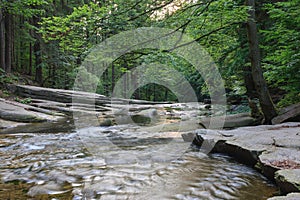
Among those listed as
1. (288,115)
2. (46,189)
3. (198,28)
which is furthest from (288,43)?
(46,189)

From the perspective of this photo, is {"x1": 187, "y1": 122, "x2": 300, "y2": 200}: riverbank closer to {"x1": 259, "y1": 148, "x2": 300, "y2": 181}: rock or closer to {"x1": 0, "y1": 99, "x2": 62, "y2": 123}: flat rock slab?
{"x1": 259, "y1": 148, "x2": 300, "y2": 181}: rock

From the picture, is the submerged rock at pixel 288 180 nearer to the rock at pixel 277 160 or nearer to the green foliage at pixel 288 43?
the rock at pixel 277 160

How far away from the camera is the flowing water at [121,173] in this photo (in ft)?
9.05

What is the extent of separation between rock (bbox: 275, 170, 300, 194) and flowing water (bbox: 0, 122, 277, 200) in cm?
22

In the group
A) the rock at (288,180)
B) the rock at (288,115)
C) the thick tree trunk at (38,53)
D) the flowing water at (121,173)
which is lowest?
the flowing water at (121,173)

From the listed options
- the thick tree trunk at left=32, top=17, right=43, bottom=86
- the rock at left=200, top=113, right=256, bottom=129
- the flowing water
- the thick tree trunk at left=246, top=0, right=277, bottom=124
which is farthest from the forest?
the thick tree trunk at left=32, top=17, right=43, bottom=86

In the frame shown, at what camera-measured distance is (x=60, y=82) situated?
878 inches

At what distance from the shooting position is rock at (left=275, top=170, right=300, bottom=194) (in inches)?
90.3

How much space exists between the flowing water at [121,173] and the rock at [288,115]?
2336mm

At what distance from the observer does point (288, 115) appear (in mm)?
5625

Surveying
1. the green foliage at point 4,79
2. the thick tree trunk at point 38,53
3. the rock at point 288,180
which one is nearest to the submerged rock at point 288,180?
the rock at point 288,180

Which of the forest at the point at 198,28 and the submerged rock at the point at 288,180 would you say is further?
the forest at the point at 198,28

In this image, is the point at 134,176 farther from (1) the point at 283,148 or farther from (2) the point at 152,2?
(2) the point at 152,2

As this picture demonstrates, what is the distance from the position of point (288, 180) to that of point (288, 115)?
3.82 metres
